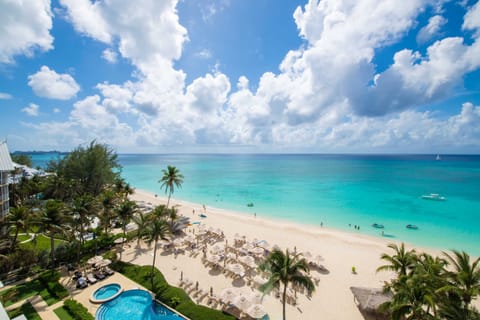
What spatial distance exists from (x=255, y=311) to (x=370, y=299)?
979cm

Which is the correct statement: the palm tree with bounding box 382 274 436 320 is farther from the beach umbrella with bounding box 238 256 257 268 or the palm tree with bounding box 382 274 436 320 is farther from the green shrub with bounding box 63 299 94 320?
the green shrub with bounding box 63 299 94 320

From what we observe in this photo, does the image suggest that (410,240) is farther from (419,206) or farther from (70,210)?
(70,210)

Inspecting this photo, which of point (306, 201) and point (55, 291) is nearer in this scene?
point (55, 291)

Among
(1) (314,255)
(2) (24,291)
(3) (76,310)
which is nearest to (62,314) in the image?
(3) (76,310)

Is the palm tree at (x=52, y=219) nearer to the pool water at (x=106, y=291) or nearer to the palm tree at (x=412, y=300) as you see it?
the pool water at (x=106, y=291)

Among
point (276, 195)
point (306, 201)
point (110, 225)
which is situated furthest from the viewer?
point (276, 195)

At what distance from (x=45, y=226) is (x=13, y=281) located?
5.45m

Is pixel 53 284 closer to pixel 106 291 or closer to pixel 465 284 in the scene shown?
pixel 106 291

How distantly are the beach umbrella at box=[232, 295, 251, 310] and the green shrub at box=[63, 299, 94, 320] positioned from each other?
10575 millimetres

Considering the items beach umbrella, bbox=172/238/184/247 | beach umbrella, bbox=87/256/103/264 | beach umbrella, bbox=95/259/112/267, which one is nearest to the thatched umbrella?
beach umbrella, bbox=172/238/184/247

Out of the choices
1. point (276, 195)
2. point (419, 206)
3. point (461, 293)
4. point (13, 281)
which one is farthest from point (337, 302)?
point (419, 206)

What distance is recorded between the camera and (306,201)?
56344mm

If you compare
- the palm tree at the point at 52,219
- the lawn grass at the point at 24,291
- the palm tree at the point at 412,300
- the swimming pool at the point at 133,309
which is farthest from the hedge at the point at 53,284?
the palm tree at the point at 412,300

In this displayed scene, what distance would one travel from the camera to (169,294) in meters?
17.0
